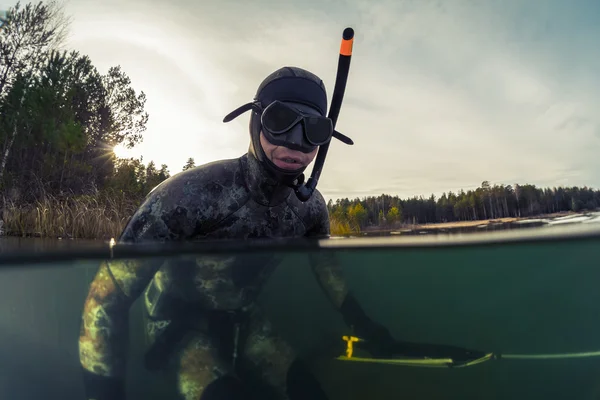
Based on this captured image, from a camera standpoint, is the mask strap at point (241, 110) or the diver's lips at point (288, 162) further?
the mask strap at point (241, 110)

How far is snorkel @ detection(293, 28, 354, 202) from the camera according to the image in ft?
13.6

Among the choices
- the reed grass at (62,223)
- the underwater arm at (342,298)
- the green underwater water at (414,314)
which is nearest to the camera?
the underwater arm at (342,298)

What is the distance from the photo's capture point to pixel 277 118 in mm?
4133

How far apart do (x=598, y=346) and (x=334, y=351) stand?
6976mm

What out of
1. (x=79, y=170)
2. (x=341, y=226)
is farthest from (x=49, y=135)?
(x=341, y=226)

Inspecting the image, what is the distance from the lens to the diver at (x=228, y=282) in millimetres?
4008

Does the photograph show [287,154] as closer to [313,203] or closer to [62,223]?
[313,203]

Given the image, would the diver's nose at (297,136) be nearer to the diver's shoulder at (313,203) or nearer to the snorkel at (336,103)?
the snorkel at (336,103)

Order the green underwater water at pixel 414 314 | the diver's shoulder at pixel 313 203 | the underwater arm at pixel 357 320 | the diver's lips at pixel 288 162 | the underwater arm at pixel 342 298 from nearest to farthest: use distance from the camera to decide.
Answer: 1. the diver's lips at pixel 288 162
2. the diver's shoulder at pixel 313 203
3. the underwater arm at pixel 342 298
4. the underwater arm at pixel 357 320
5. the green underwater water at pixel 414 314

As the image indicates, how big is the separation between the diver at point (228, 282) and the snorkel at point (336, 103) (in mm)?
184

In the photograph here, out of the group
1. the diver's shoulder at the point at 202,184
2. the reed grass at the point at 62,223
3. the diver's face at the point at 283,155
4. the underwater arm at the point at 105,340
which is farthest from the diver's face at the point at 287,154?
the reed grass at the point at 62,223

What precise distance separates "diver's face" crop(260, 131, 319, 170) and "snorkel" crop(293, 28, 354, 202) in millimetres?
272

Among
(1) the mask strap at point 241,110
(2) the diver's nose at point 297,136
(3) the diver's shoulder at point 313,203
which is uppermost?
(1) the mask strap at point 241,110

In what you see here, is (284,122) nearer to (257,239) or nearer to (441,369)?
(257,239)
